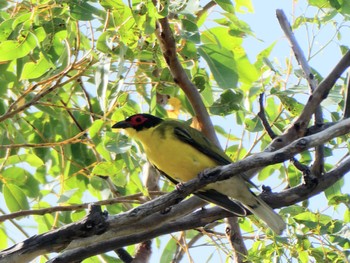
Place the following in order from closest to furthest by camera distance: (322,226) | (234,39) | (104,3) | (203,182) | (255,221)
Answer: (203,182), (104,3), (322,226), (234,39), (255,221)

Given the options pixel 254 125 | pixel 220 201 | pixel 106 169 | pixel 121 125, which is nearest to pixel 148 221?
pixel 106 169

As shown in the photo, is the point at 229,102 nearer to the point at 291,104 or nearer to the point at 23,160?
the point at 291,104

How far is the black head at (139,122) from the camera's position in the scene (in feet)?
17.0

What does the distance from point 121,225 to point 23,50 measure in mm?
1121

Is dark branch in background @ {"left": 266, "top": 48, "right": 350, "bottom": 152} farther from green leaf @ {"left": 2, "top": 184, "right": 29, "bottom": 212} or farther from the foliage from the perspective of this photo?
green leaf @ {"left": 2, "top": 184, "right": 29, "bottom": 212}

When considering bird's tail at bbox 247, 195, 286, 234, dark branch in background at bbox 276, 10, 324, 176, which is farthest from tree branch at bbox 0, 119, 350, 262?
bird's tail at bbox 247, 195, 286, 234

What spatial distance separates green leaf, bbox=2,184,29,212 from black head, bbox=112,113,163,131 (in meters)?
0.71

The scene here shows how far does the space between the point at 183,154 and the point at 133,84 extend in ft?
2.09

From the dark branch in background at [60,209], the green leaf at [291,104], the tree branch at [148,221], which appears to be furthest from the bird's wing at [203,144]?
the tree branch at [148,221]

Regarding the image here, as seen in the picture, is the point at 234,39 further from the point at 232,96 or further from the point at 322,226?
the point at 322,226

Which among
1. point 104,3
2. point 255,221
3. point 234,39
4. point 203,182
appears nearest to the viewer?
point 203,182

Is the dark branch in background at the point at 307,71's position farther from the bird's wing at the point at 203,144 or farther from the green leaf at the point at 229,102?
the bird's wing at the point at 203,144

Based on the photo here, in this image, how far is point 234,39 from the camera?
521 cm

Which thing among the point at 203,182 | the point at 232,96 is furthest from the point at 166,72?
the point at 203,182
